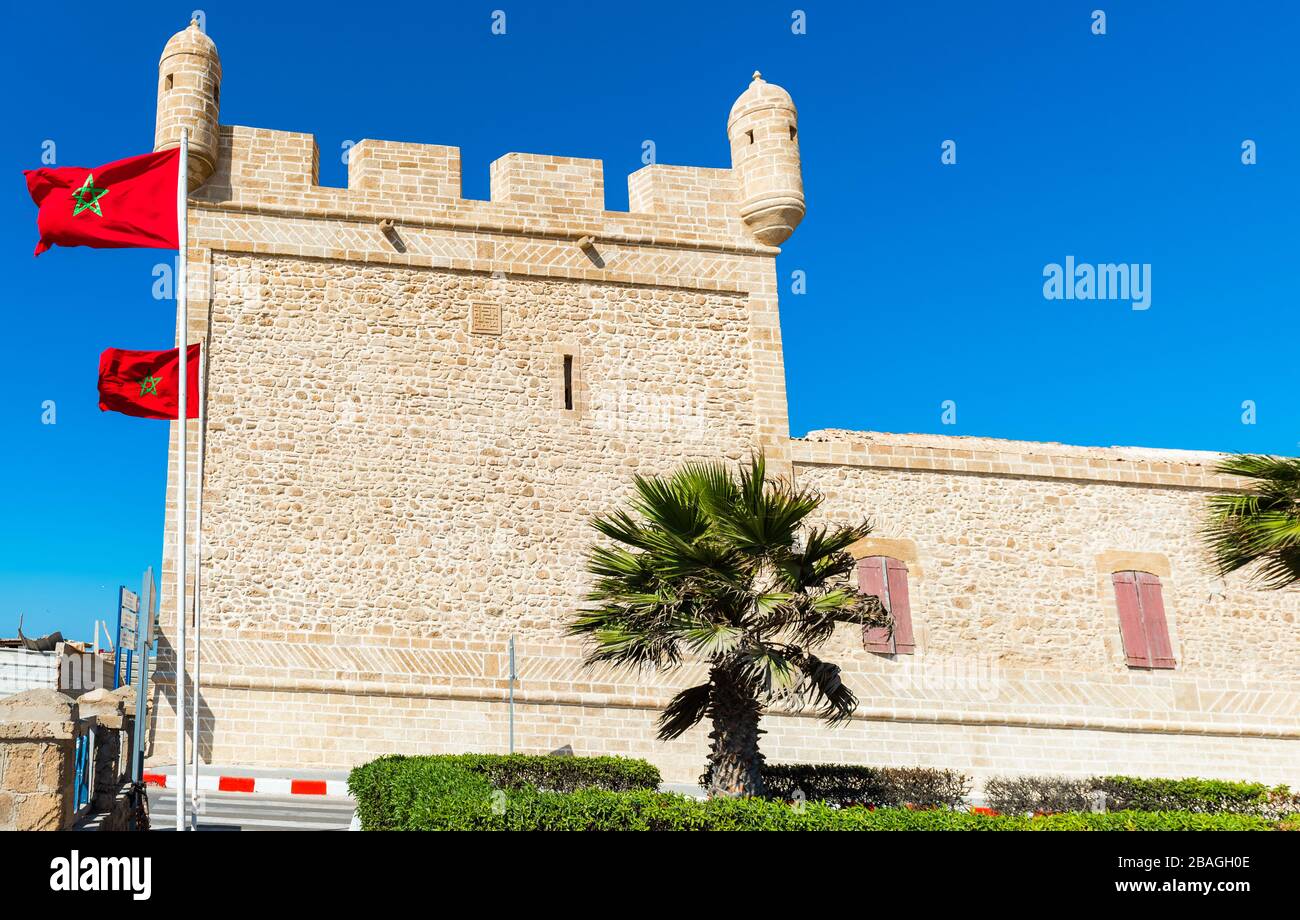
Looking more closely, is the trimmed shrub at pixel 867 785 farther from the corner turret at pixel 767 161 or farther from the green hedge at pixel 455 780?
the corner turret at pixel 767 161

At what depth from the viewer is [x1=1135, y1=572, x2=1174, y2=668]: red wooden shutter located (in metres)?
15.8

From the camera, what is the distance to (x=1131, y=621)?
1584 centimetres

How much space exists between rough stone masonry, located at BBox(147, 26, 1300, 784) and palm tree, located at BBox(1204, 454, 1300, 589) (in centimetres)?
467

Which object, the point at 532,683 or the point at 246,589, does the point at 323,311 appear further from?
the point at 532,683

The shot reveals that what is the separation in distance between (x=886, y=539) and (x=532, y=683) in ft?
16.0

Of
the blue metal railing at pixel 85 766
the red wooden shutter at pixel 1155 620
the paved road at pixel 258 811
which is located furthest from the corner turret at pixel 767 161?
the blue metal railing at pixel 85 766

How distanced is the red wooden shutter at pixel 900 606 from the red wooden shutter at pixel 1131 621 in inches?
115

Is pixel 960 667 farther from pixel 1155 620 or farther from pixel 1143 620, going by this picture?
pixel 1155 620

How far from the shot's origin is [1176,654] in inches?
624

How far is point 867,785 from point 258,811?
6.01 meters

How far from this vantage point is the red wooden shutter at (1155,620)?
15.8 metres
